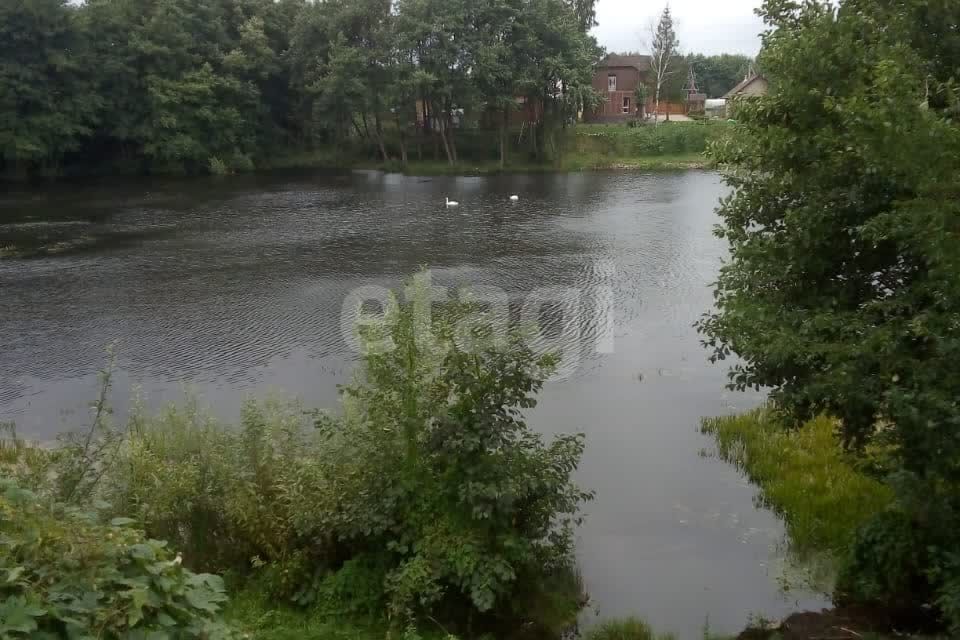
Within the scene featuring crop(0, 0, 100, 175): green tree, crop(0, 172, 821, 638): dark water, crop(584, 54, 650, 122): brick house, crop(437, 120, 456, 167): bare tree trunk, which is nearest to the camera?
crop(0, 172, 821, 638): dark water

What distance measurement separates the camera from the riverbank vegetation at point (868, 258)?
5855 mm

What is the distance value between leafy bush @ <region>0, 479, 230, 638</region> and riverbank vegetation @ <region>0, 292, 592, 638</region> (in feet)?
7.37

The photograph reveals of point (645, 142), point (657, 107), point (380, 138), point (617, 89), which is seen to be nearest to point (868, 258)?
point (645, 142)

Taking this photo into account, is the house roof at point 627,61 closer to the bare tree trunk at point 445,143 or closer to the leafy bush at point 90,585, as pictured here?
the bare tree trunk at point 445,143

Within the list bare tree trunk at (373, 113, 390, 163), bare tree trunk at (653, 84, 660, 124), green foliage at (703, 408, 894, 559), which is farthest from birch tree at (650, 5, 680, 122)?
green foliage at (703, 408, 894, 559)

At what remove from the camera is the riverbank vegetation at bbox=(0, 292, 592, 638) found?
290 inches

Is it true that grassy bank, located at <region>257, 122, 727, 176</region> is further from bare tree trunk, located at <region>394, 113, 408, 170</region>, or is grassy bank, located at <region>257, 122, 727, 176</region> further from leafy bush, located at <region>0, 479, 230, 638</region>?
leafy bush, located at <region>0, 479, 230, 638</region>

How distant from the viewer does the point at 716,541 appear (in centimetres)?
958

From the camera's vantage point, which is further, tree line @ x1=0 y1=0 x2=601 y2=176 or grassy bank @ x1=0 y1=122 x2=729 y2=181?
grassy bank @ x1=0 y1=122 x2=729 y2=181

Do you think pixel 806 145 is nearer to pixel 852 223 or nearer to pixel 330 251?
pixel 852 223

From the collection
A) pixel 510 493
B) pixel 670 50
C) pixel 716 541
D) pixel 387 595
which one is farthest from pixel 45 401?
pixel 670 50

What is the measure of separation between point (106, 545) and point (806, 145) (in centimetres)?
625

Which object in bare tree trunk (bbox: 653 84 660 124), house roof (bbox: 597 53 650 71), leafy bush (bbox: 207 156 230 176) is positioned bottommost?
leafy bush (bbox: 207 156 230 176)

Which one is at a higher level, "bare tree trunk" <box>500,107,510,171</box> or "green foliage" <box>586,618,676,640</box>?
"bare tree trunk" <box>500,107,510,171</box>
